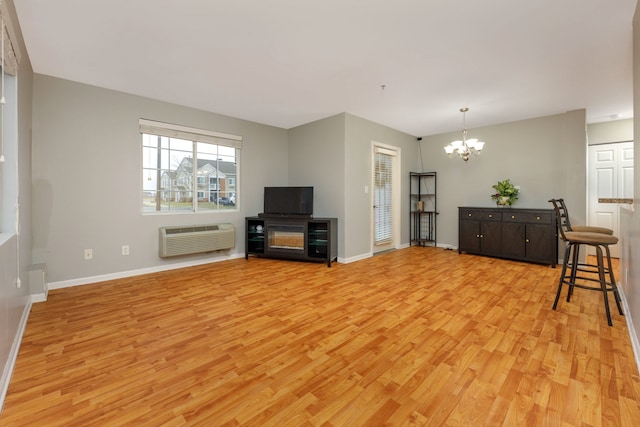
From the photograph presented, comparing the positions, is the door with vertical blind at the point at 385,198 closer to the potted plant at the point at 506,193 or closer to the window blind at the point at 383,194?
the window blind at the point at 383,194

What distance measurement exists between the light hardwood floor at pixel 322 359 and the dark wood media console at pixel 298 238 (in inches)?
52.0

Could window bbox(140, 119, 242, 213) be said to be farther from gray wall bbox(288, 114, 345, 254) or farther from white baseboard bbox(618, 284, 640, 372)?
white baseboard bbox(618, 284, 640, 372)

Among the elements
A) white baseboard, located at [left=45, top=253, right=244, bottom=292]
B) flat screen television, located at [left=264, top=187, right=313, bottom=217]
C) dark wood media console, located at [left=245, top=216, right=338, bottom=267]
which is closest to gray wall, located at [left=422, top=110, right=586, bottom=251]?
dark wood media console, located at [left=245, top=216, right=338, bottom=267]

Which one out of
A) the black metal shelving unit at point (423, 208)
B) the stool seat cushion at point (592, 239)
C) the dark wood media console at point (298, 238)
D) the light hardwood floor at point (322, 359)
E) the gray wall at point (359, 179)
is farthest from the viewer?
the black metal shelving unit at point (423, 208)

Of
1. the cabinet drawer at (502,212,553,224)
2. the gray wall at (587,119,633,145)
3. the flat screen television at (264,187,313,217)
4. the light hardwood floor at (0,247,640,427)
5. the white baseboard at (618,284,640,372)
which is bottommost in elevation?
the light hardwood floor at (0,247,640,427)

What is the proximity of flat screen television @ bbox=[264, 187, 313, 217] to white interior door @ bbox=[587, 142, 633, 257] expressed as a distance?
4.93 m

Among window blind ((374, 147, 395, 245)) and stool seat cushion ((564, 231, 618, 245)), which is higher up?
window blind ((374, 147, 395, 245))

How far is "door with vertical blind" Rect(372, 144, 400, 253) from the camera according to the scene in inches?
208

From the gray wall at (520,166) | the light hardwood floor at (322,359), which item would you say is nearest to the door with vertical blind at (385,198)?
the gray wall at (520,166)

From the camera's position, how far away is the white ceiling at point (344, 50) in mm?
2098

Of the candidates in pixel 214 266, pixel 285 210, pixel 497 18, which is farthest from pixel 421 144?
pixel 214 266

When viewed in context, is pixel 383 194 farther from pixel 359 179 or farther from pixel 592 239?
pixel 592 239

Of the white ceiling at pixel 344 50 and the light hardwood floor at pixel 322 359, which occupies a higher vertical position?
the white ceiling at pixel 344 50

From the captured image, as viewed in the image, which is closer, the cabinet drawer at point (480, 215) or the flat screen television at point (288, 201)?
the flat screen television at point (288, 201)
